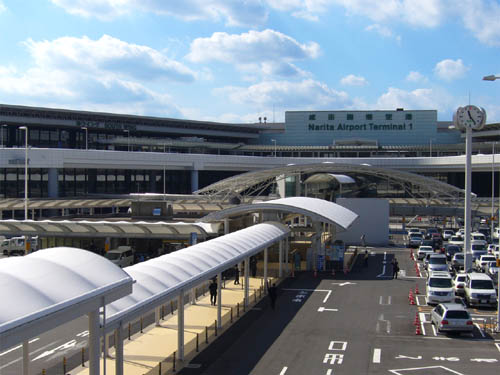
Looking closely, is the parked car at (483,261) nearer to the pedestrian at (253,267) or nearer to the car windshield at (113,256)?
the pedestrian at (253,267)

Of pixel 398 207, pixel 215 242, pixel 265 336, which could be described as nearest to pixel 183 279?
pixel 265 336

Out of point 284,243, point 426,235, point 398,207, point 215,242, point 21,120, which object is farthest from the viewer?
point 21,120

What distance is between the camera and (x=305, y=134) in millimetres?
109000

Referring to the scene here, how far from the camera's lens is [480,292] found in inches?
1123

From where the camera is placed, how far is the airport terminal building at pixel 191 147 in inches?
3083

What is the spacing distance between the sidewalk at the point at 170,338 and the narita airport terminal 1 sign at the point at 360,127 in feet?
261

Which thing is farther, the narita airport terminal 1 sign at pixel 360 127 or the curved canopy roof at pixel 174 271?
the narita airport terminal 1 sign at pixel 360 127

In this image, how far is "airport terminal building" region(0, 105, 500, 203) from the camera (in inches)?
3083

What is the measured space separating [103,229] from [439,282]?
73.7 ft

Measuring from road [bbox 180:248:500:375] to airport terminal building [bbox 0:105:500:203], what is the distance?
47396 mm

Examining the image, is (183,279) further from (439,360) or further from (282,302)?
(282,302)

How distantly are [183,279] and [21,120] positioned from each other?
233ft

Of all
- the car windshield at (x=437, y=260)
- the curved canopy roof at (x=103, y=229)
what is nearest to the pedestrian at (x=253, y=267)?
the curved canopy roof at (x=103, y=229)

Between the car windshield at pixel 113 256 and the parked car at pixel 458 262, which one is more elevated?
the car windshield at pixel 113 256
